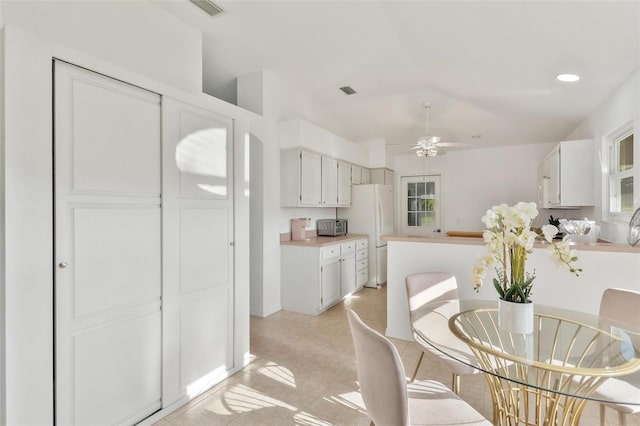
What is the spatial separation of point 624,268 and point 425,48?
2468 millimetres

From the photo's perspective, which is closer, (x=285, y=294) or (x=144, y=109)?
(x=144, y=109)

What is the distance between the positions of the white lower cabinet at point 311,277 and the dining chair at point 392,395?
255cm

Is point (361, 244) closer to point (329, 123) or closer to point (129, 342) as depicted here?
point (329, 123)

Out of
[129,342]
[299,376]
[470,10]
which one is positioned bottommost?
[299,376]

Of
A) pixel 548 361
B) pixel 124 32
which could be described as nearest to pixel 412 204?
pixel 548 361

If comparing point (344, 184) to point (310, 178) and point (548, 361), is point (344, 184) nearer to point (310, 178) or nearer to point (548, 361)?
point (310, 178)

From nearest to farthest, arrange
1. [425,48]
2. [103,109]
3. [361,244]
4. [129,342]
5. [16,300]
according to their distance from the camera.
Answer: [16,300], [103,109], [129,342], [425,48], [361,244]

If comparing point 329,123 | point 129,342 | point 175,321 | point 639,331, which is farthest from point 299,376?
point 329,123

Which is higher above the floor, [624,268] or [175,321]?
[624,268]

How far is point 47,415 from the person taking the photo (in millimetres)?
1590

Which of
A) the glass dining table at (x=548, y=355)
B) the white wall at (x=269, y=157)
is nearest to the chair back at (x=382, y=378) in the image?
the glass dining table at (x=548, y=355)

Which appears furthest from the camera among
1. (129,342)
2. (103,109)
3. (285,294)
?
(285,294)

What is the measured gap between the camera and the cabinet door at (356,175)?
566 centimetres

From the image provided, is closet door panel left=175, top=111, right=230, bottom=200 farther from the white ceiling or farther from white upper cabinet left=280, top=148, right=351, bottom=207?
white upper cabinet left=280, top=148, right=351, bottom=207
